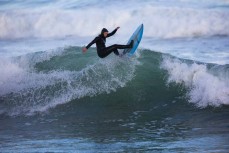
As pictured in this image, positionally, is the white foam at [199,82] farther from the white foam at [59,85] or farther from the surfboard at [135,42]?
the surfboard at [135,42]

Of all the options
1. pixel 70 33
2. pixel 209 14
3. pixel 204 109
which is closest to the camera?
pixel 204 109

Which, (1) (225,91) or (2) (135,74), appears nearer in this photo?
(1) (225,91)

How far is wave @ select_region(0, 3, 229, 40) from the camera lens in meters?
22.3

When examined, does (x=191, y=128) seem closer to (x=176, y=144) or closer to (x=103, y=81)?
(x=176, y=144)

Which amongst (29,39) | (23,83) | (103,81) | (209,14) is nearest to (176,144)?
(103,81)

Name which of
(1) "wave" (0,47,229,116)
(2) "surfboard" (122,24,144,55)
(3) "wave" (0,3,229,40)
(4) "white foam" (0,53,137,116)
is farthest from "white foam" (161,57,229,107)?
(3) "wave" (0,3,229,40)

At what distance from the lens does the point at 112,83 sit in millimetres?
14289

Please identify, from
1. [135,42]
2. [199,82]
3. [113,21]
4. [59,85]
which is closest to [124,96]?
[135,42]

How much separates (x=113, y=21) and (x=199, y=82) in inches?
488

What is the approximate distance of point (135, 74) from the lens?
1488cm

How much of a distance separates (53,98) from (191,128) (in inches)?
163

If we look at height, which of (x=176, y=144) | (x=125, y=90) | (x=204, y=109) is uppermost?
A: (x=125, y=90)

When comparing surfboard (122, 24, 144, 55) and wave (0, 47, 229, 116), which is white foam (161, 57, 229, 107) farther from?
surfboard (122, 24, 144, 55)

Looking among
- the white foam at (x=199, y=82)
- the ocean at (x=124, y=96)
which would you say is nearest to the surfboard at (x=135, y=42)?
the ocean at (x=124, y=96)
